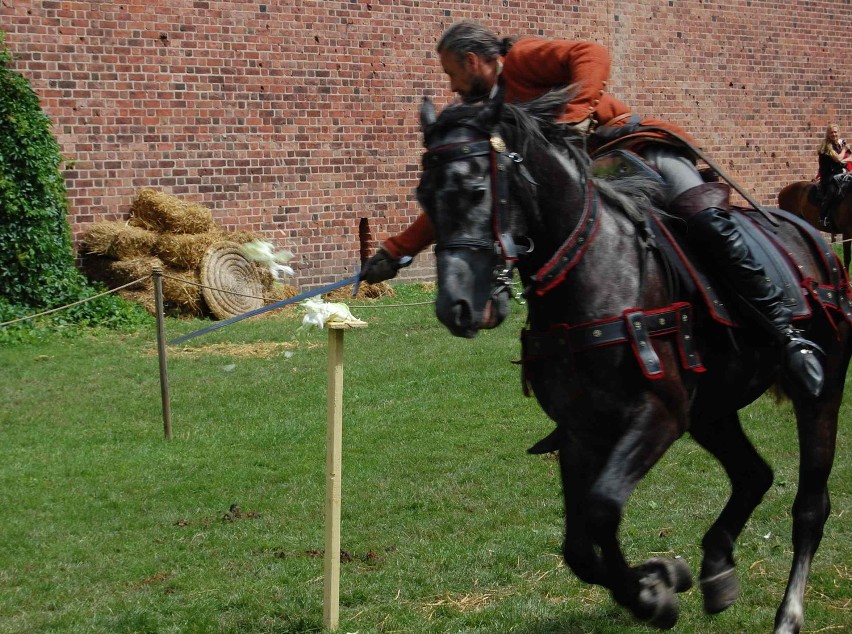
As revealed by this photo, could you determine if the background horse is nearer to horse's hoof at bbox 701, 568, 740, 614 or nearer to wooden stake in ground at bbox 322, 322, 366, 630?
horse's hoof at bbox 701, 568, 740, 614

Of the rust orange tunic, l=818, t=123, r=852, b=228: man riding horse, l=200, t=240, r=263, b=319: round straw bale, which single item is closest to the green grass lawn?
the rust orange tunic

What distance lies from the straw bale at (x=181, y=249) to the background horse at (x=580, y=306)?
1110 cm

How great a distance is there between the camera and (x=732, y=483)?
5547 mm

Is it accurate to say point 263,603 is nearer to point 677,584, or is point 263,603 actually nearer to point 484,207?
point 677,584

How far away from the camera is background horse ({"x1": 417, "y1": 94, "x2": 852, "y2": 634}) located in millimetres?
3936

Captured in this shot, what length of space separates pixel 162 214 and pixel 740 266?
38.9 ft

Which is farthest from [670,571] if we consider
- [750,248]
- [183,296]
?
[183,296]

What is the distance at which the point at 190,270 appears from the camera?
15.2 m

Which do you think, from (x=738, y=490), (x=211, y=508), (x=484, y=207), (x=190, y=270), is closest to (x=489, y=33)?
(x=484, y=207)

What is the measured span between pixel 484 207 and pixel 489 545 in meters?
3.28

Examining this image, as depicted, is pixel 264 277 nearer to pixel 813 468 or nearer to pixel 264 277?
pixel 264 277

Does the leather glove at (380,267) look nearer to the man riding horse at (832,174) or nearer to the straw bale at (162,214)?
the straw bale at (162,214)

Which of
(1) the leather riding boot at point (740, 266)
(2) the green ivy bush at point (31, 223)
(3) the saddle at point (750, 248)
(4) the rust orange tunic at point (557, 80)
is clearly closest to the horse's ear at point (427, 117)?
(4) the rust orange tunic at point (557, 80)

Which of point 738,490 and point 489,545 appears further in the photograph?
point 489,545
